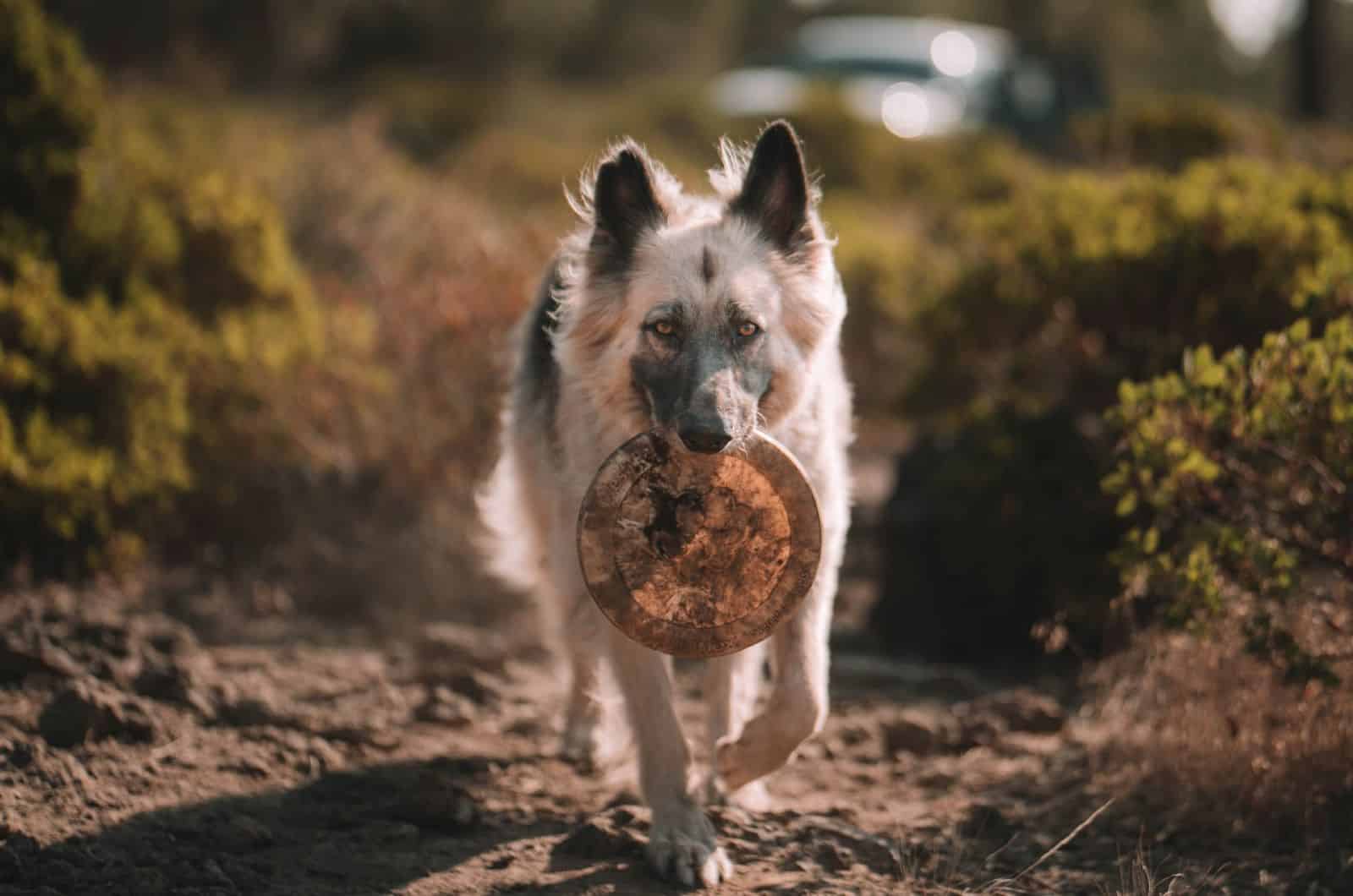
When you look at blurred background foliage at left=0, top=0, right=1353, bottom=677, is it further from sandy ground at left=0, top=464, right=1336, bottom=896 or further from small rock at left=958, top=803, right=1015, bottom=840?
small rock at left=958, top=803, right=1015, bottom=840

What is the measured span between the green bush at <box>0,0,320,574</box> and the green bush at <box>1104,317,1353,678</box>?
5.10m

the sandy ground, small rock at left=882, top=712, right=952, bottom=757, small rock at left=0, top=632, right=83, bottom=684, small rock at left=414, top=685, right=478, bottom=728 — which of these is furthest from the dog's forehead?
small rock at left=0, top=632, right=83, bottom=684

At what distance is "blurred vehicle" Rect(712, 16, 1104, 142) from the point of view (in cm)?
2412

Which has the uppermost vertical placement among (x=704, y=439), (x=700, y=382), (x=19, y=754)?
(x=700, y=382)

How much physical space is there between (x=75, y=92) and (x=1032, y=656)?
241 inches

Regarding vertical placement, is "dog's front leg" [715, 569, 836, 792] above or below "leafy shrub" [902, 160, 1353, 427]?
below

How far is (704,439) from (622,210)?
1.16m

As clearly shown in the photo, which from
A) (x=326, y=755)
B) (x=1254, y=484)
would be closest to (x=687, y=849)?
(x=326, y=755)

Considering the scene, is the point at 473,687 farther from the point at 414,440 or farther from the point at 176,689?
the point at 414,440

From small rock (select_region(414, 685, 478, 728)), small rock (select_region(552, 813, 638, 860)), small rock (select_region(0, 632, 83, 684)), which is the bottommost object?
small rock (select_region(552, 813, 638, 860))

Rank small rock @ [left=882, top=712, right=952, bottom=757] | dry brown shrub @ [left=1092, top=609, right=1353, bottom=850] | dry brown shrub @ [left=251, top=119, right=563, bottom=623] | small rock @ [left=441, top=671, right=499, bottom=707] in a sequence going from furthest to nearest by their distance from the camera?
dry brown shrub @ [left=251, top=119, right=563, bottom=623]
small rock @ [left=441, top=671, right=499, bottom=707]
small rock @ [left=882, top=712, right=952, bottom=757]
dry brown shrub @ [left=1092, top=609, right=1353, bottom=850]

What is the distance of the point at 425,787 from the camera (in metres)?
5.35

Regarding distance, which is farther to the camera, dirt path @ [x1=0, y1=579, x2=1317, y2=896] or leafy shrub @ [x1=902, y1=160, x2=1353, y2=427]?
leafy shrub @ [x1=902, y1=160, x2=1353, y2=427]

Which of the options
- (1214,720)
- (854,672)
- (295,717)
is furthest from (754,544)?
(854,672)
